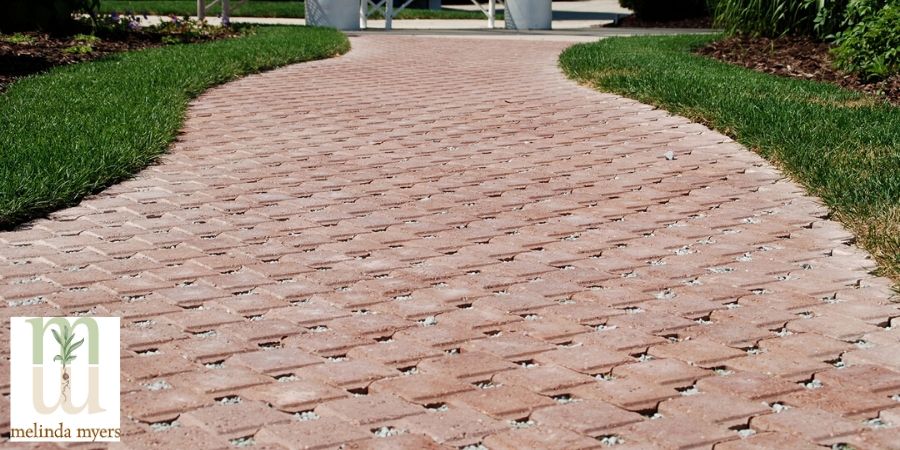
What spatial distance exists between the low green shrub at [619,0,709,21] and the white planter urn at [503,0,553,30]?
3.21 meters

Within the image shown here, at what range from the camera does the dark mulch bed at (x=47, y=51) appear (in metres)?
11.5

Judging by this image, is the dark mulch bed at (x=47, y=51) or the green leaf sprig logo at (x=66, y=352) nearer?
the green leaf sprig logo at (x=66, y=352)

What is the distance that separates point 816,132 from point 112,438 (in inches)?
220

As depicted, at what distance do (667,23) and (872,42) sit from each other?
10.8m

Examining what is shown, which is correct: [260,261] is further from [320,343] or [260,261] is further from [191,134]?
[191,134]

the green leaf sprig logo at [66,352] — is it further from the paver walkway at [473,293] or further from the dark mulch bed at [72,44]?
the dark mulch bed at [72,44]

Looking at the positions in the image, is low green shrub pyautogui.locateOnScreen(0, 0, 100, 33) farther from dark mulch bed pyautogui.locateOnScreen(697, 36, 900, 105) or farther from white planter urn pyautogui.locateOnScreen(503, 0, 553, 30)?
white planter urn pyautogui.locateOnScreen(503, 0, 553, 30)

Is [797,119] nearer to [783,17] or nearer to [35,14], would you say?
[783,17]

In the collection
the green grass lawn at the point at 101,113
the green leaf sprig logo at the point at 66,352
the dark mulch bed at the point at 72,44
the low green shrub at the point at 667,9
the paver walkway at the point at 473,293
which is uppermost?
the low green shrub at the point at 667,9

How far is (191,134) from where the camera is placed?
28.4 ft

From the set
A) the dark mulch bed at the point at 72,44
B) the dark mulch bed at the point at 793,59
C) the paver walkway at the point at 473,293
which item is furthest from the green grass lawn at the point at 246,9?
the paver walkway at the point at 473,293

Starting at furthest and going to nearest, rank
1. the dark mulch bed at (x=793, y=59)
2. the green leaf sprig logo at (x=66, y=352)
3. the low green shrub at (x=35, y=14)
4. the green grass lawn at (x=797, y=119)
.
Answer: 1. the low green shrub at (x=35, y=14)
2. the dark mulch bed at (x=793, y=59)
3. the green grass lawn at (x=797, y=119)
4. the green leaf sprig logo at (x=66, y=352)

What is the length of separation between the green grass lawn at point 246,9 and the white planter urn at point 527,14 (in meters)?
3.20

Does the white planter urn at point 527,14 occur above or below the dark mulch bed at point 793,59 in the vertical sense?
above
